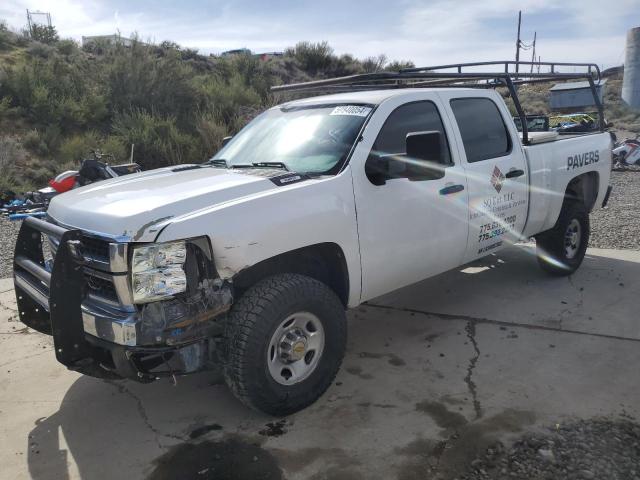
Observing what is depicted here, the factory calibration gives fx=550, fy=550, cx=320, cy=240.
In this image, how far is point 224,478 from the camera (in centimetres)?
291

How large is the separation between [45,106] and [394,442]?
15618 mm

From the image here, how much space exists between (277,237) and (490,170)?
231 cm

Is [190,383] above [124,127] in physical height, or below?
below

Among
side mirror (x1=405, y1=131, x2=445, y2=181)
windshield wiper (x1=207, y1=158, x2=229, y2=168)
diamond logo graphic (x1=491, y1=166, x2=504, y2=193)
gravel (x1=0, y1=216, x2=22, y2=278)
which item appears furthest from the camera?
gravel (x1=0, y1=216, x2=22, y2=278)

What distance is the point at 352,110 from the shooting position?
404 centimetres

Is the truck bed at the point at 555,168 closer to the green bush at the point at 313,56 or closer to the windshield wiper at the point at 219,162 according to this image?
the windshield wiper at the point at 219,162

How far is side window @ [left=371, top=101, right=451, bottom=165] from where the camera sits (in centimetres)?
398

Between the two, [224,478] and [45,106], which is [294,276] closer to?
[224,478]

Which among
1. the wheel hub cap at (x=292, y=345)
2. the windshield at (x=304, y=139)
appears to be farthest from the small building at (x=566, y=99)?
the wheel hub cap at (x=292, y=345)

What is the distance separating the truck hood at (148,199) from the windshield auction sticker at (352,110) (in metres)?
0.74

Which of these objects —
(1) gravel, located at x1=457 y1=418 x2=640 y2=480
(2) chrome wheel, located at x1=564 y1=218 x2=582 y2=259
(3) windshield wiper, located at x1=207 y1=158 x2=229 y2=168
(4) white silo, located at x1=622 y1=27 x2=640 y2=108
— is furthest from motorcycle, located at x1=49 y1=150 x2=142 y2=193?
(4) white silo, located at x1=622 y1=27 x2=640 y2=108

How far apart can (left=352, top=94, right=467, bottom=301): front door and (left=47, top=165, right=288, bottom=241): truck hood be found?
0.68 meters

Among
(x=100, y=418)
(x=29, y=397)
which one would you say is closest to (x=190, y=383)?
(x=100, y=418)

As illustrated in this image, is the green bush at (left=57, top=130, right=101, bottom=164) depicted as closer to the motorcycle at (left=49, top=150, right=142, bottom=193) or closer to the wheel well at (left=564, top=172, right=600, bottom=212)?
the motorcycle at (left=49, top=150, right=142, bottom=193)
